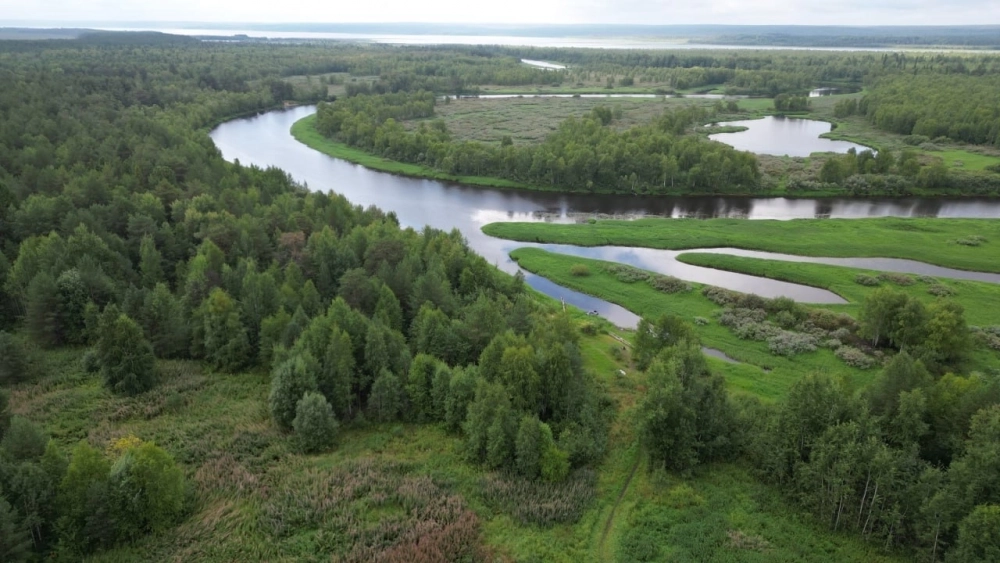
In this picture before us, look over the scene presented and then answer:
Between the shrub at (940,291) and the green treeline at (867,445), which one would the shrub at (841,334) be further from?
the green treeline at (867,445)

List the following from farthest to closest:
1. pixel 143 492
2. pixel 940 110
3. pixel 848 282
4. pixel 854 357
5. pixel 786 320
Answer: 1. pixel 940 110
2. pixel 848 282
3. pixel 786 320
4. pixel 854 357
5. pixel 143 492

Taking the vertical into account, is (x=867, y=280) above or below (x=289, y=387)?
below

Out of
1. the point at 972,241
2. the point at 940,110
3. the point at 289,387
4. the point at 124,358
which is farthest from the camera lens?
the point at 940,110

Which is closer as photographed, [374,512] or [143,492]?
[143,492]

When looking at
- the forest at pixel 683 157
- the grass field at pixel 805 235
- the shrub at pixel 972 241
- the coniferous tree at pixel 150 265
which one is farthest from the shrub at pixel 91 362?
the shrub at pixel 972 241

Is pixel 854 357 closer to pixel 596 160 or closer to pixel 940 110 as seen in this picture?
pixel 596 160

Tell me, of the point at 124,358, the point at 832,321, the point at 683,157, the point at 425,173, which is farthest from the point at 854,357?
the point at 425,173
